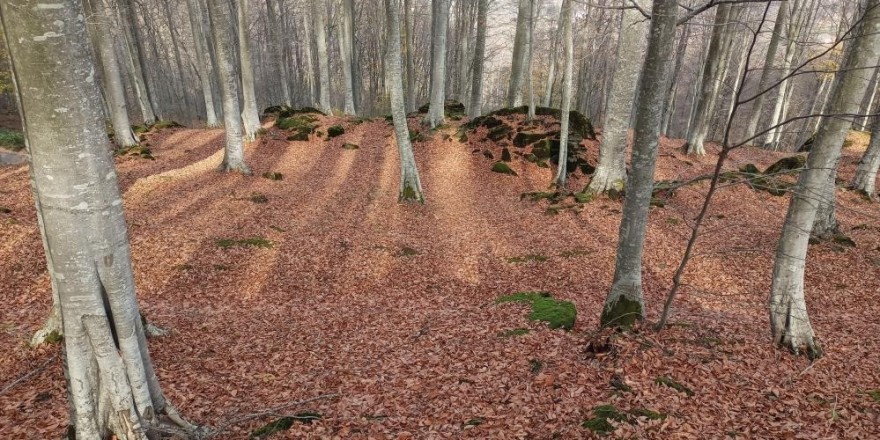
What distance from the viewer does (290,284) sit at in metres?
8.88

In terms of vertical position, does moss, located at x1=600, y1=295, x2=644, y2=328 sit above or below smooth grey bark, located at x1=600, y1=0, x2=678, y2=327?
below

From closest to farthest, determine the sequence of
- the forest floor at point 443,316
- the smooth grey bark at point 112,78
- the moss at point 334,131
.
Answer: the forest floor at point 443,316 < the smooth grey bark at point 112,78 < the moss at point 334,131

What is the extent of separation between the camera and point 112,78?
51.1 feet

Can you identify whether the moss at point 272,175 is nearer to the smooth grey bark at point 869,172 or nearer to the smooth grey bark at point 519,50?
the smooth grey bark at point 519,50

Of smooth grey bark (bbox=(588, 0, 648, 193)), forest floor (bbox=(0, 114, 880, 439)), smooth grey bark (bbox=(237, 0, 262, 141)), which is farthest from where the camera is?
smooth grey bark (bbox=(237, 0, 262, 141))

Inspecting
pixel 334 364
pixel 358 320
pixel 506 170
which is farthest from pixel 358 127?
pixel 334 364

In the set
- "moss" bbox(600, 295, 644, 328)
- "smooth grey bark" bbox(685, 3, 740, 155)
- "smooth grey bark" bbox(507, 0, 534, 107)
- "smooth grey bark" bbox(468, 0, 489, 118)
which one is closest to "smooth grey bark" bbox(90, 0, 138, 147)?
"smooth grey bark" bbox(468, 0, 489, 118)

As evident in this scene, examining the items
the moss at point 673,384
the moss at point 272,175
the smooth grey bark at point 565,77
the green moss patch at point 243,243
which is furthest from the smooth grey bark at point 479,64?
the moss at point 673,384

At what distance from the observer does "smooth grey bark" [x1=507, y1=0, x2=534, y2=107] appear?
60.1ft

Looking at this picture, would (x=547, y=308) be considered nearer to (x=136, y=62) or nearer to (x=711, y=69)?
(x=711, y=69)

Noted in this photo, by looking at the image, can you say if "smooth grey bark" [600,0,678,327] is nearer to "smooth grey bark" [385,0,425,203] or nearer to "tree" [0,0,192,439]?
"tree" [0,0,192,439]

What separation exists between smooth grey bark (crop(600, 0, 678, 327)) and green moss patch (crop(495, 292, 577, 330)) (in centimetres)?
92

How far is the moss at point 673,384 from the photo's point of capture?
4.40 meters

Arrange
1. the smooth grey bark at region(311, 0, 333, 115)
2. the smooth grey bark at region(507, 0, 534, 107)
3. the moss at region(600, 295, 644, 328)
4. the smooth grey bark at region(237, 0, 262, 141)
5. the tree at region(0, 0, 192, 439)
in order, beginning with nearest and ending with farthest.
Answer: the tree at region(0, 0, 192, 439)
the moss at region(600, 295, 644, 328)
the smooth grey bark at region(237, 0, 262, 141)
the smooth grey bark at region(507, 0, 534, 107)
the smooth grey bark at region(311, 0, 333, 115)
